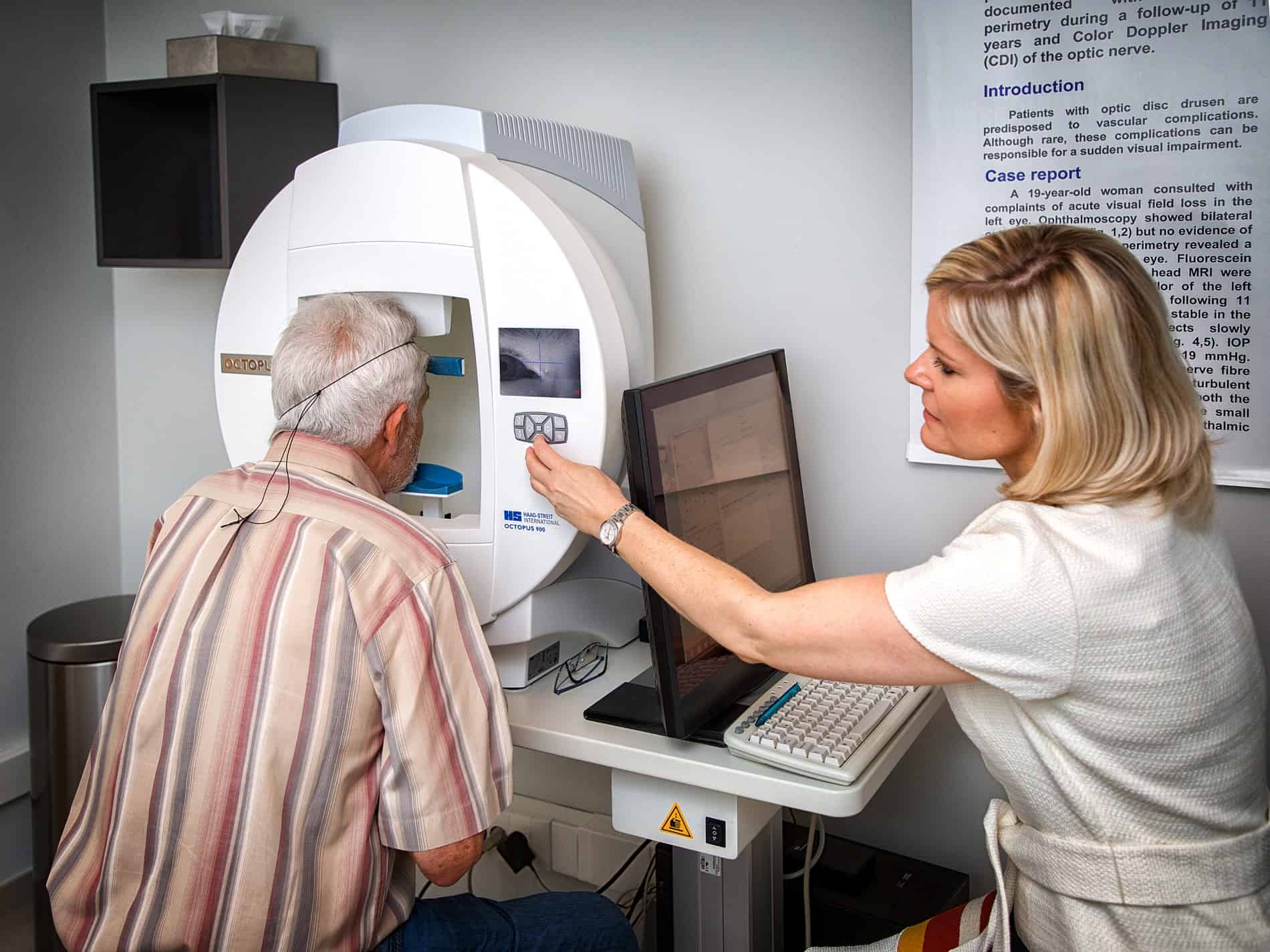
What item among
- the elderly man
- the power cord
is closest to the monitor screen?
the elderly man

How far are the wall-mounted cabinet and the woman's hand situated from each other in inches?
34.5

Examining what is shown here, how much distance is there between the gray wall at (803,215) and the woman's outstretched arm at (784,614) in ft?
2.00

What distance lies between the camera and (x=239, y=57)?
6.48 feet

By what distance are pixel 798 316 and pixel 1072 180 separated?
1.51 ft

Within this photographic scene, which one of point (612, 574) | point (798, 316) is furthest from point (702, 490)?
point (798, 316)

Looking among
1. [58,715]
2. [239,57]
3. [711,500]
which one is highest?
[239,57]

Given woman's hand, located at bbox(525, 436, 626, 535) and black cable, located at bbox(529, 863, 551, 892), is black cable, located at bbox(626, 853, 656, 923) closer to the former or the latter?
black cable, located at bbox(529, 863, 551, 892)

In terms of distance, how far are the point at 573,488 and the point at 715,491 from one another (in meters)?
0.18

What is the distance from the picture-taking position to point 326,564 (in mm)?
1201

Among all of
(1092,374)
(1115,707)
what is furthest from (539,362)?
(1115,707)

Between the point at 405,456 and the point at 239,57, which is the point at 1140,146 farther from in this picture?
the point at 239,57

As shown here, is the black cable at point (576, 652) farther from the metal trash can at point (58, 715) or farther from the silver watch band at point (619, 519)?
the metal trash can at point (58, 715)

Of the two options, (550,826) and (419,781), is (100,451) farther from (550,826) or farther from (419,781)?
(419,781)

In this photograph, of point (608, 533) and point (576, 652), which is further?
point (576, 652)
